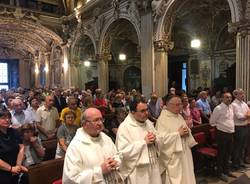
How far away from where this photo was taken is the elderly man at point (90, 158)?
8.07 ft

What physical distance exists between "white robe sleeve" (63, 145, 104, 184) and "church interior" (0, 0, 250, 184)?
1.20 metres

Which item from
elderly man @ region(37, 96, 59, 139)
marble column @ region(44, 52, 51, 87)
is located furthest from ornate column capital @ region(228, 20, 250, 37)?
marble column @ region(44, 52, 51, 87)

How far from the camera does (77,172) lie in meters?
2.46

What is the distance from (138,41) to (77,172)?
9.56 metres

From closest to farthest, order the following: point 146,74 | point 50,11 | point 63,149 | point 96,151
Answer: point 96,151
point 63,149
point 146,74
point 50,11

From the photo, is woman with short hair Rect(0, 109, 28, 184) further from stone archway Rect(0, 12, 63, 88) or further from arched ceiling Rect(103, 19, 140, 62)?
stone archway Rect(0, 12, 63, 88)

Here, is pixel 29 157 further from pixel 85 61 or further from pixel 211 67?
pixel 85 61

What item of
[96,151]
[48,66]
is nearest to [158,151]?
[96,151]

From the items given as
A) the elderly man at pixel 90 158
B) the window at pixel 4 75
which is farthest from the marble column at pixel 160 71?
the window at pixel 4 75

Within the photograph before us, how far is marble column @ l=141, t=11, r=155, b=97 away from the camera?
1005cm

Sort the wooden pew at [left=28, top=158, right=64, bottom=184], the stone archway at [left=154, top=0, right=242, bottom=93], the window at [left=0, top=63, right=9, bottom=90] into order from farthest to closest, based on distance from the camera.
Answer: the window at [left=0, top=63, right=9, bottom=90] → the stone archway at [left=154, top=0, right=242, bottom=93] → the wooden pew at [left=28, top=158, right=64, bottom=184]

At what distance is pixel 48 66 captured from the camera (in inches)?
885

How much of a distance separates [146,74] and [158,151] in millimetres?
7123

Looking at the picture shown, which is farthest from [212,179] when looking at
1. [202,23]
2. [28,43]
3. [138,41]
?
[28,43]
